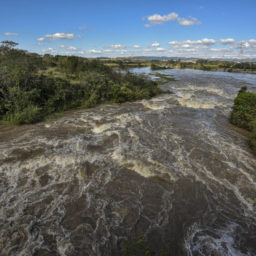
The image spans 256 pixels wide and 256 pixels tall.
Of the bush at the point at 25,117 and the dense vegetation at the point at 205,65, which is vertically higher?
the dense vegetation at the point at 205,65

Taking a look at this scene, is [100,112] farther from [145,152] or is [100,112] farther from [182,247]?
[182,247]

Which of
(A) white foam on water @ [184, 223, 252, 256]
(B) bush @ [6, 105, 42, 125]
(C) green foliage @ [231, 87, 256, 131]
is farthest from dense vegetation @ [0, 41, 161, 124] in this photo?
(A) white foam on water @ [184, 223, 252, 256]

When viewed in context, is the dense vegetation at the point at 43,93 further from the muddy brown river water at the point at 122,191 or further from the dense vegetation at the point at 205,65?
the dense vegetation at the point at 205,65

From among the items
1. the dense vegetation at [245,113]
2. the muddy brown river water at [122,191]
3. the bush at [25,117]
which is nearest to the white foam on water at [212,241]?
the muddy brown river water at [122,191]

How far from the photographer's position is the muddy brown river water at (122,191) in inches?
222

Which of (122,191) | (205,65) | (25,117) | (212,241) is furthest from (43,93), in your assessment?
(205,65)

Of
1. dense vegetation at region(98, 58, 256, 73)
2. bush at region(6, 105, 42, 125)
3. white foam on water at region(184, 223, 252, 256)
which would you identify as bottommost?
white foam on water at region(184, 223, 252, 256)

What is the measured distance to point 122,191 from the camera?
7664 mm

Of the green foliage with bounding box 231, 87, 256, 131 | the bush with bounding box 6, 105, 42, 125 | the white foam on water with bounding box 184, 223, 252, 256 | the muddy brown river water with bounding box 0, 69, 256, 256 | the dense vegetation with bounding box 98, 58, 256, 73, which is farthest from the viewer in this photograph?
the dense vegetation with bounding box 98, 58, 256, 73

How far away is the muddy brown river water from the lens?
565 cm

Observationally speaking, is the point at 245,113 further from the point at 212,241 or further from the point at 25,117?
the point at 25,117

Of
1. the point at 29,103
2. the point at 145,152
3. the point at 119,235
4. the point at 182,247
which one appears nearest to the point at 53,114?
the point at 29,103

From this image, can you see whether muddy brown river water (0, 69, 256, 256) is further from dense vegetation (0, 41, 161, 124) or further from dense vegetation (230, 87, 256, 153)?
dense vegetation (0, 41, 161, 124)

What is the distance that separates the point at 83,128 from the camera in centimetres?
1398
